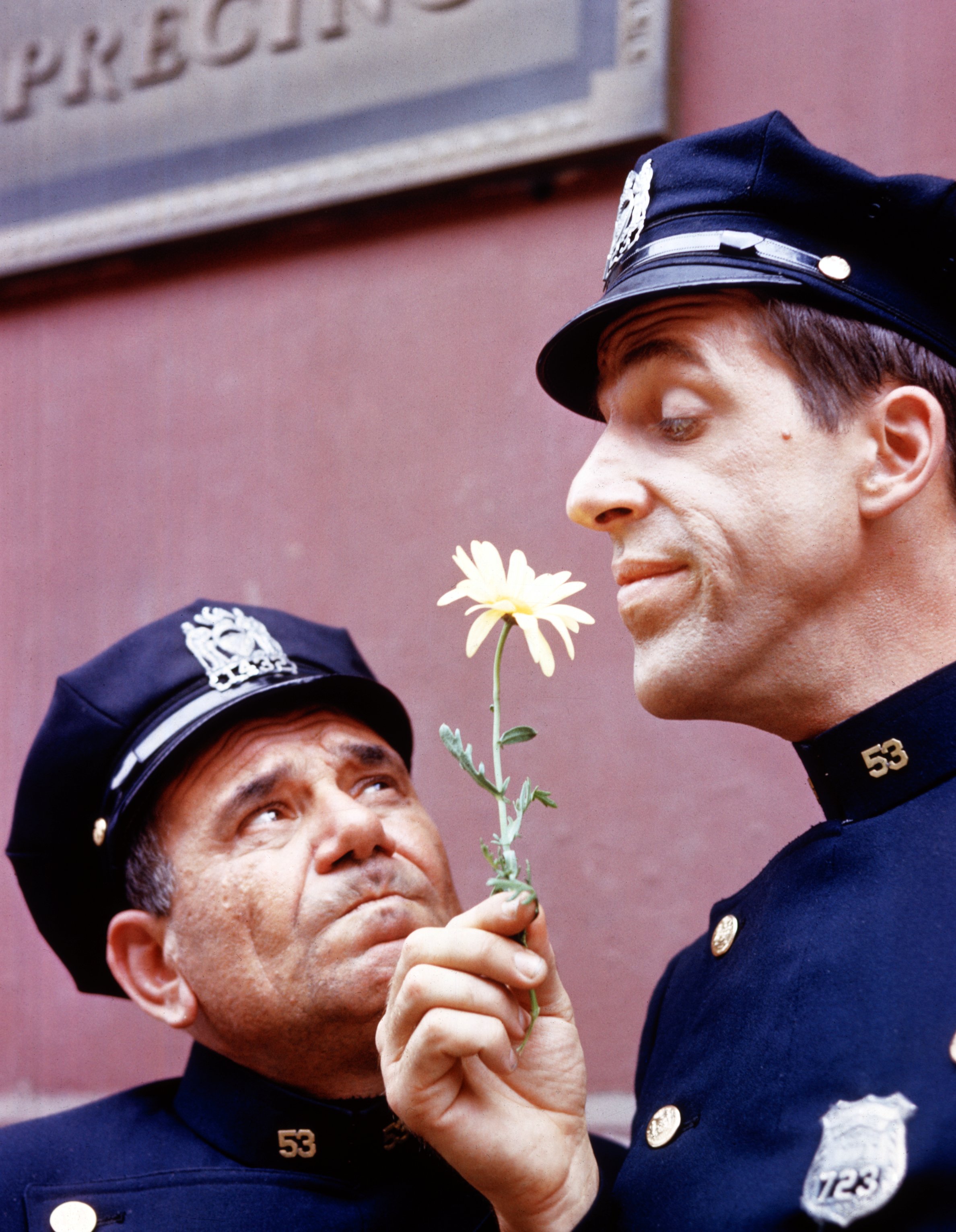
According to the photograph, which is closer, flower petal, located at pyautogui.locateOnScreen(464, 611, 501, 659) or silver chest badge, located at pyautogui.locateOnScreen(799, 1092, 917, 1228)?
silver chest badge, located at pyautogui.locateOnScreen(799, 1092, 917, 1228)

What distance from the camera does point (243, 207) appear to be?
10.7 ft

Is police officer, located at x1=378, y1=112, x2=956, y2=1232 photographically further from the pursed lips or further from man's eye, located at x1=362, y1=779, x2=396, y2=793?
man's eye, located at x1=362, y1=779, x2=396, y2=793

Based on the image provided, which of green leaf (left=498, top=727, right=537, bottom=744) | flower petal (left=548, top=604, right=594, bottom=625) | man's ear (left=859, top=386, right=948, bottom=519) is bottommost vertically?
green leaf (left=498, top=727, right=537, bottom=744)

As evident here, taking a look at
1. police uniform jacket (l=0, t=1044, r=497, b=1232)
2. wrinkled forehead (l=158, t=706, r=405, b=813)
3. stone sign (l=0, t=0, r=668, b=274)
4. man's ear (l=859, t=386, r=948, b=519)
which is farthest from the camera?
stone sign (l=0, t=0, r=668, b=274)

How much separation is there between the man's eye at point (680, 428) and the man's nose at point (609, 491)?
0.06 m

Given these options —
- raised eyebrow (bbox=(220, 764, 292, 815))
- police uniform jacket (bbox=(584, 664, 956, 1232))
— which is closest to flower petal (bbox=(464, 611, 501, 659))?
police uniform jacket (bbox=(584, 664, 956, 1232))

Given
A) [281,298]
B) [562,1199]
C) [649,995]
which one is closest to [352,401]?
[281,298]

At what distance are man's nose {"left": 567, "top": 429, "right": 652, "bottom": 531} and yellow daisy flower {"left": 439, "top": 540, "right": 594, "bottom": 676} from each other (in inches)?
7.3

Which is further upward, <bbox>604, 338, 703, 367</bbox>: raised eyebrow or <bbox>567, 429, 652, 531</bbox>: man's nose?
<bbox>604, 338, 703, 367</bbox>: raised eyebrow

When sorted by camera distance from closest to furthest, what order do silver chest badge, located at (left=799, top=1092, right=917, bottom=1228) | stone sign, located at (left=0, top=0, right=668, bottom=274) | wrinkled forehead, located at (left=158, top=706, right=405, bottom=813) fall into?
silver chest badge, located at (left=799, top=1092, right=917, bottom=1228)
wrinkled forehead, located at (left=158, top=706, right=405, bottom=813)
stone sign, located at (left=0, top=0, right=668, bottom=274)

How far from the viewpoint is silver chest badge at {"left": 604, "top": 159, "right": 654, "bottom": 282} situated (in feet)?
5.81

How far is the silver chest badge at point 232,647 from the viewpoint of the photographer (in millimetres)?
2348

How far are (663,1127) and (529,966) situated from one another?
1.02ft

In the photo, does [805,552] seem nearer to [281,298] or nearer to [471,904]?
[471,904]
